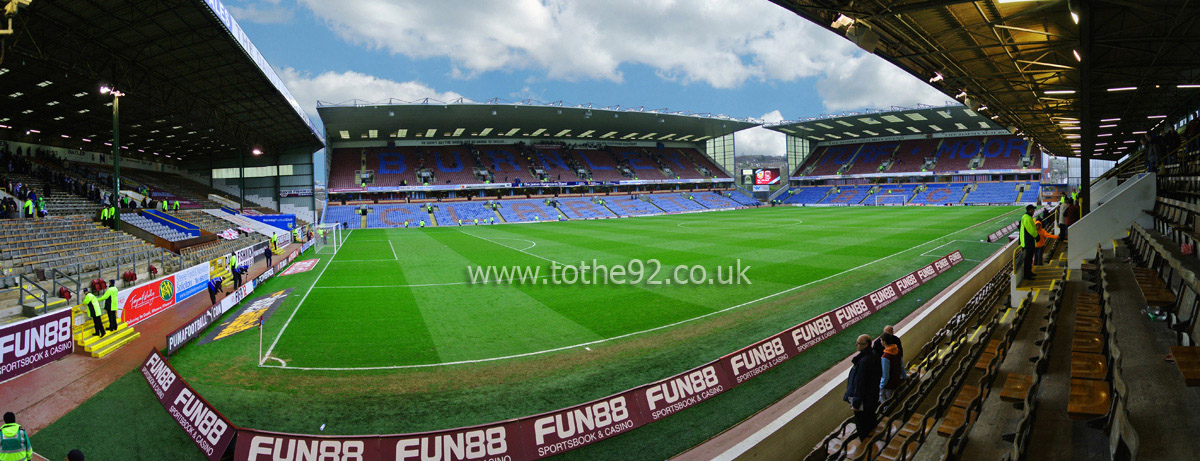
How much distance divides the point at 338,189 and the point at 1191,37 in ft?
201

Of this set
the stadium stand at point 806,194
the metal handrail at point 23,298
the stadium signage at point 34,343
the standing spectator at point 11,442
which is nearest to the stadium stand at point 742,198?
the stadium stand at point 806,194

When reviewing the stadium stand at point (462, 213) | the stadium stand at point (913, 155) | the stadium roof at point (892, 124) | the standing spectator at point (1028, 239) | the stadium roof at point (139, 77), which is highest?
the stadium roof at point (892, 124)

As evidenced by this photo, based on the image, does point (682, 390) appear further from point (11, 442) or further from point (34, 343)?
point (34, 343)

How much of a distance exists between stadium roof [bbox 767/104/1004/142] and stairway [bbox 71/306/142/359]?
67138mm

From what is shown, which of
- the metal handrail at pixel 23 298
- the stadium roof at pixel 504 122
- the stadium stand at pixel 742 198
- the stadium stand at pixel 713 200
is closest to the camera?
the metal handrail at pixel 23 298

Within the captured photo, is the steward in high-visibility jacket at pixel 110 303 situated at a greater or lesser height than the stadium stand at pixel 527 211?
lesser

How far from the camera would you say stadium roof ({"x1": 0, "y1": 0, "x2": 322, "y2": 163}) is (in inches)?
644

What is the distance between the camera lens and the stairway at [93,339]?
1000 centimetres

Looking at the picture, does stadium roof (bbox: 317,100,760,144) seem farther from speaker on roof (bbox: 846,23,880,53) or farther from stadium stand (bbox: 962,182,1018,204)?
speaker on roof (bbox: 846,23,880,53)

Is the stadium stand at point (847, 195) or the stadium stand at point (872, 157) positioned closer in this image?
the stadium stand at point (847, 195)

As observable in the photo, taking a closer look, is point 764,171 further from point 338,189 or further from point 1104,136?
point 338,189

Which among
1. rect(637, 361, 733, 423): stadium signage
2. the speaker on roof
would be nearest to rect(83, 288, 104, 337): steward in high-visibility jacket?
rect(637, 361, 733, 423): stadium signage

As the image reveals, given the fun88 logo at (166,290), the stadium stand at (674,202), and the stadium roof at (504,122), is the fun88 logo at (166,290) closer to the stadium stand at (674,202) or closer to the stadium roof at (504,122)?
the stadium roof at (504,122)

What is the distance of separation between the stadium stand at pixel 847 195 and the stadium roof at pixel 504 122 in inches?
→ 683
